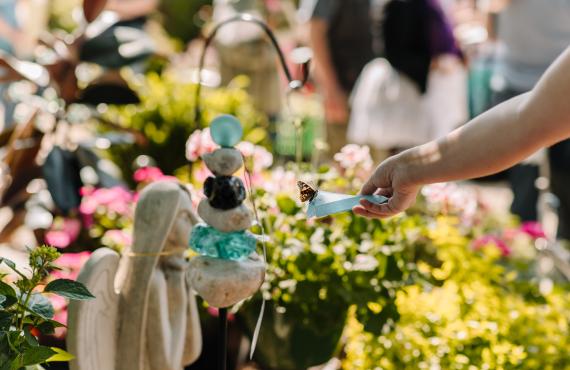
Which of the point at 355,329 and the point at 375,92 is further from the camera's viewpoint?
the point at 375,92

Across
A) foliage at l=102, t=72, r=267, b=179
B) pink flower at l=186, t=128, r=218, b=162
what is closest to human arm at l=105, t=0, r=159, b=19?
foliage at l=102, t=72, r=267, b=179

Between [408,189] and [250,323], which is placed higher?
[408,189]

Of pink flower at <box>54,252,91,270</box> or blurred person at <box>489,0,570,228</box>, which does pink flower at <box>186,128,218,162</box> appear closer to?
pink flower at <box>54,252,91,270</box>

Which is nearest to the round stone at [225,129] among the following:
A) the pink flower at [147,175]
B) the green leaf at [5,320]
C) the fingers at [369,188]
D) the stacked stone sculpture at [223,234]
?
the stacked stone sculpture at [223,234]

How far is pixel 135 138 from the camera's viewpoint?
3.15 metres

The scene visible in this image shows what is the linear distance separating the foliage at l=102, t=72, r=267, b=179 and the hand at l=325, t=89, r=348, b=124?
21.0 inches

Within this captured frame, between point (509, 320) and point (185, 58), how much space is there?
568cm

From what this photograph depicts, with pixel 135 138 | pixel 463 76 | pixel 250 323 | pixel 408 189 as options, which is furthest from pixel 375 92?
pixel 408 189

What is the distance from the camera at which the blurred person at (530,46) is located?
3719 mm

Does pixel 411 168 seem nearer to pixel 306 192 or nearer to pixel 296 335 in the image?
pixel 306 192

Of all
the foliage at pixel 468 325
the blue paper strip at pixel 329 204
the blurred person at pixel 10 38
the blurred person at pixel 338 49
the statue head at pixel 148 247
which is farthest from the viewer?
the blurred person at pixel 338 49

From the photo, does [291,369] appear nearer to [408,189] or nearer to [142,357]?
[142,357]

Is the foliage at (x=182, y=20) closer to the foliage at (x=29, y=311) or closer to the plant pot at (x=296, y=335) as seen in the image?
the plant pot at (x=296, y=335)

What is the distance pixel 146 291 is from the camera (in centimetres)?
171
